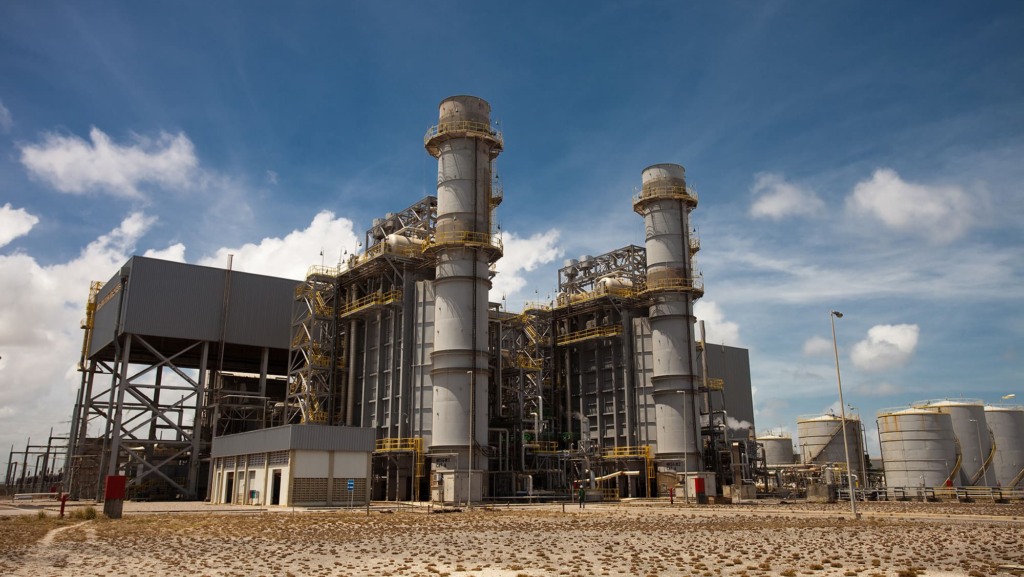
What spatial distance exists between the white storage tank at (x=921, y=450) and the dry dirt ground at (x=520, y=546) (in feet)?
110

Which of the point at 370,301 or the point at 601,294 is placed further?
the point at 601,294

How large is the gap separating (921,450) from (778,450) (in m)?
31.7

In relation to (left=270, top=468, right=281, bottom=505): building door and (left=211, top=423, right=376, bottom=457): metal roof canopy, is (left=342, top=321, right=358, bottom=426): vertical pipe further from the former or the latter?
(left=270, top=468, right=281, bottom=505): building door

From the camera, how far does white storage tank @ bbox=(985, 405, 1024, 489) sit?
72.9 metres

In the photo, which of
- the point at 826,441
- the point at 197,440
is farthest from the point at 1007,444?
the point at 197,440

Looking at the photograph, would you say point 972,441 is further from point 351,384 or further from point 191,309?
point 191,309

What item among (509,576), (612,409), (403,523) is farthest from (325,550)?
(612,409)

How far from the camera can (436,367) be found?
5894 cm

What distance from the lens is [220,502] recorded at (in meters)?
60.8

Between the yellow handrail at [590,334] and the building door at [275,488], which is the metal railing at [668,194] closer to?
the yellow handrail at [590,334]

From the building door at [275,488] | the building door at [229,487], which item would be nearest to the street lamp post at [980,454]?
the building door at [275,488]

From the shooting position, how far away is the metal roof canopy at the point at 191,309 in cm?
6988

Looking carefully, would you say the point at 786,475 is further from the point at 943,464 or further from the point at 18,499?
the point at 18,499

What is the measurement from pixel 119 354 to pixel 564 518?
5080 centimetres
